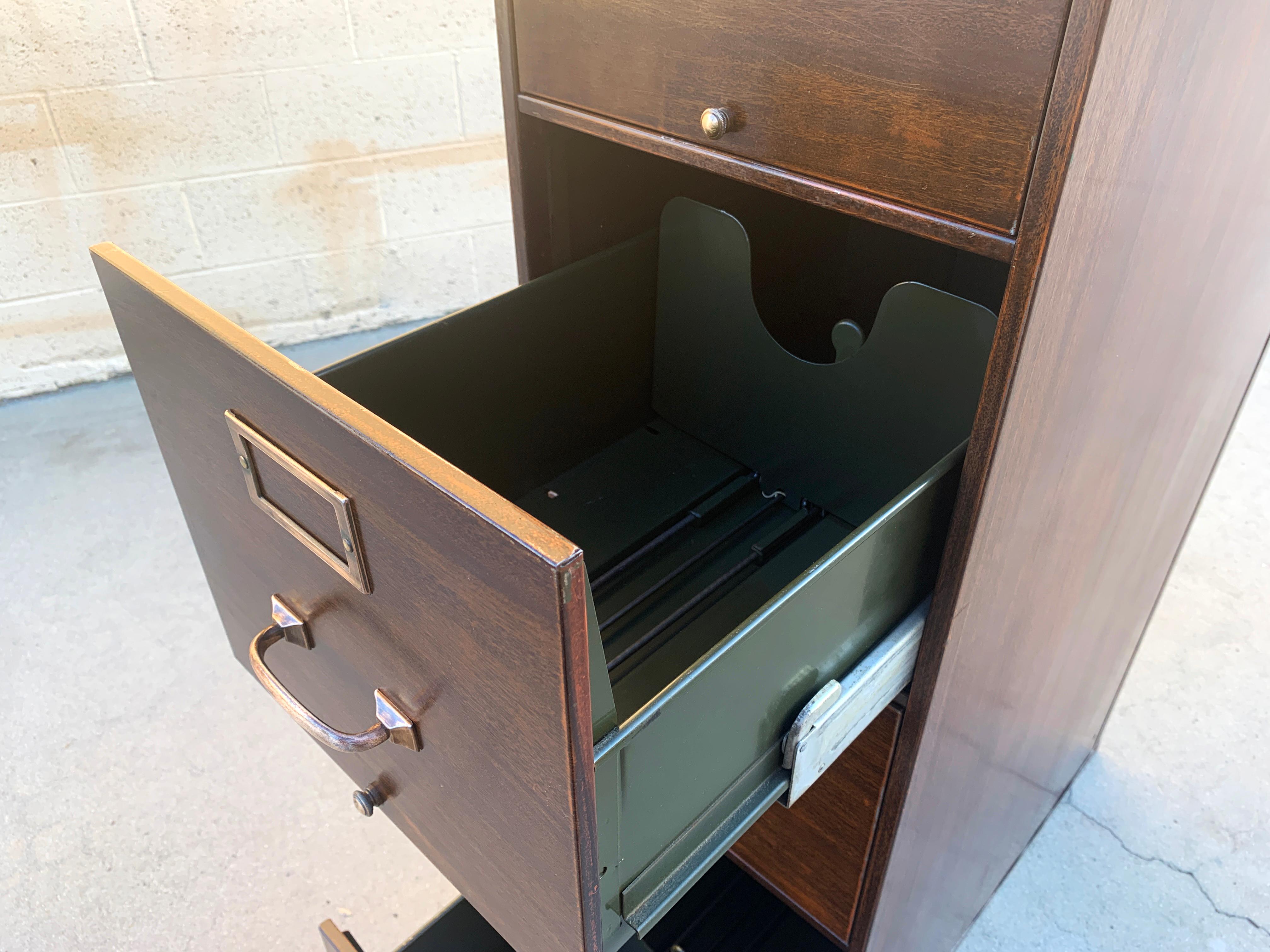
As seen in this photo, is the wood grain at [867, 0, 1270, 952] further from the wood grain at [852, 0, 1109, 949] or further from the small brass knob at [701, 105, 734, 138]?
the small brass knob at [701, 105, 734, 138]

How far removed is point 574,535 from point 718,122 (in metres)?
0.42

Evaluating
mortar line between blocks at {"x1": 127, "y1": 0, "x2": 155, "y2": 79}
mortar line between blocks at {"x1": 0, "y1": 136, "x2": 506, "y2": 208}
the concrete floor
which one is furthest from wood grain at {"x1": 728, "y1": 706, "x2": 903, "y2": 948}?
mortar line between blocks at {"x1": 127, "y1": 0, "x2": 155, "y2": 79}

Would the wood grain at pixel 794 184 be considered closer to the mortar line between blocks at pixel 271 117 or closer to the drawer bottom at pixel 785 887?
the drawer bottom at pixel 785 887

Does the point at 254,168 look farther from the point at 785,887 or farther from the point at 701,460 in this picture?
the point at 785,887

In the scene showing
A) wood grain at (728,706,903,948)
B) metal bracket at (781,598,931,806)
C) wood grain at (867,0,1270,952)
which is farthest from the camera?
wood grain at (728,706,903,948)

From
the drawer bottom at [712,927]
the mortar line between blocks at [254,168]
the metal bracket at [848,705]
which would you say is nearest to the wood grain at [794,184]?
the metal bracket at [848,705]

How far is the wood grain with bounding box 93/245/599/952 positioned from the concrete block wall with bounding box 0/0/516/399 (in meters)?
1.47

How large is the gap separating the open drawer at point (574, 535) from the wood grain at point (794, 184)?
128mm

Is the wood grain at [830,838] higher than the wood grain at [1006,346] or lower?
lower

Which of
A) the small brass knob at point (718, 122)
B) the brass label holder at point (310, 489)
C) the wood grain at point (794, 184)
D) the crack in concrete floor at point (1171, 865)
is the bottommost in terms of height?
the crack in concrete floor at point (1171, 865)

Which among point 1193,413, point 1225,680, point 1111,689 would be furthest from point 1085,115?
point 1225,680

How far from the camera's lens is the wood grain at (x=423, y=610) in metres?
0.35

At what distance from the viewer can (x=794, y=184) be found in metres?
0.56

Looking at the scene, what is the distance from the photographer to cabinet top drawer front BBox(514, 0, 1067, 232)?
439 millimetres
